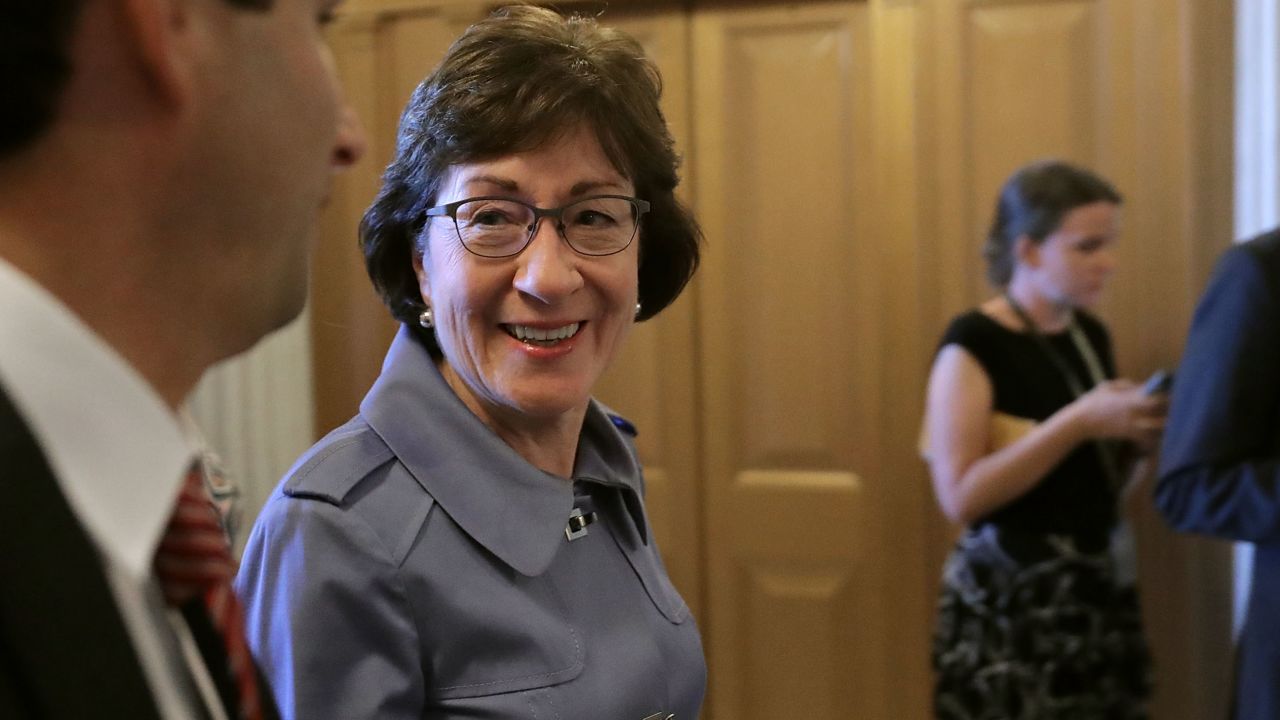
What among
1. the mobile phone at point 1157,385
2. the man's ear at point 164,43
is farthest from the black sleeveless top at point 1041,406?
the man's ear at point 164,43

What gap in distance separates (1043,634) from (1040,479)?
0.92 feet

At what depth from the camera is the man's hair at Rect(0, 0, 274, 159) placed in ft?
1.48

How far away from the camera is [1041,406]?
2.25m

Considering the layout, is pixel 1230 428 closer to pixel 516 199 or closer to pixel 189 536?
pixel 516 199

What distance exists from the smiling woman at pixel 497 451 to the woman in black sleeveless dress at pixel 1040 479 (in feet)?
3.72

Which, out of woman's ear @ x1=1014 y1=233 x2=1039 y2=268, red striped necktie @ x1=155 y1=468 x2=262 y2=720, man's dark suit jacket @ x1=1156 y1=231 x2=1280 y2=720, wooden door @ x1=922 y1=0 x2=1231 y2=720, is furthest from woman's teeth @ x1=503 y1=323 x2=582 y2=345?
wooden door @ x1=922 y1=0 x2=1231 y2=720

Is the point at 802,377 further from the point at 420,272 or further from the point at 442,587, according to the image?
the point at 442,587

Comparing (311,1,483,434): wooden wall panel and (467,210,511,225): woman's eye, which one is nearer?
(467,210,511,225): woman's eye

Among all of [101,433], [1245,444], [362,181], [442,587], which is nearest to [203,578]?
[101,433]

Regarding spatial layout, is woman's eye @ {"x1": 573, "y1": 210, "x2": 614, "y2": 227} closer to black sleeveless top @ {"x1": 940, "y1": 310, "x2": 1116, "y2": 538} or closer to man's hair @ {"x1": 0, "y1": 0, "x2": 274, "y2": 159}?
man's hair @ {"x1": 0, "y1": 0, "x2": 274, "y2": 159}

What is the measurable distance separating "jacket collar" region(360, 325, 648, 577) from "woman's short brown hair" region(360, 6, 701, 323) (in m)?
0.12

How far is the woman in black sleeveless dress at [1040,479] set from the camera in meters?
2.16

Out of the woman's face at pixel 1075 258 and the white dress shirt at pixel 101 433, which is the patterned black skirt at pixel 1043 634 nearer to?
the woman's face at pixel 1075 258

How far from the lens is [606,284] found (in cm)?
117
